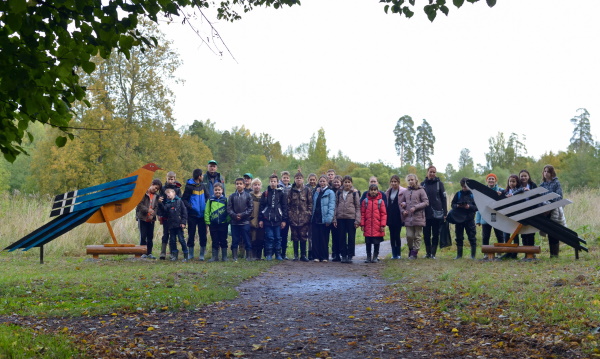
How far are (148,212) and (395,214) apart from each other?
19.6 feet

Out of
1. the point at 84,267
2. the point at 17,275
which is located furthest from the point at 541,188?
the point at 17,275

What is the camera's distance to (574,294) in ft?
23.2

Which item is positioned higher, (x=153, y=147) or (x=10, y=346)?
(x=153, y=147)

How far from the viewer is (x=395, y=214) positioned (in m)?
14.3

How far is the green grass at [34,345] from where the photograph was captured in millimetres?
4723

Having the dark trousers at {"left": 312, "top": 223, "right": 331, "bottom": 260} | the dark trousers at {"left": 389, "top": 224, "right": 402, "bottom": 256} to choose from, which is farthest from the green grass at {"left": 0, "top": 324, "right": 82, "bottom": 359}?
the dark trousers at {"left": 389, "top": 224, "right": 402, "bottom": 256}

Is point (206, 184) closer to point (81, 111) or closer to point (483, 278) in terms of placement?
point (483, 278)

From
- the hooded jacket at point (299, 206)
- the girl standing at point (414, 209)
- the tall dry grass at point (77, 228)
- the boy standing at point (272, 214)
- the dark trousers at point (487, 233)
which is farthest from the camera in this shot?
the tall dry grass at point (77, 228)

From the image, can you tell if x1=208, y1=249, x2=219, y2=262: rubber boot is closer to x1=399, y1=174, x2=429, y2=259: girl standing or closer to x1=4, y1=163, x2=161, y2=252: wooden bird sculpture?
x1=4, y1=163, x2=161, y2=252: wooden bird sculpture

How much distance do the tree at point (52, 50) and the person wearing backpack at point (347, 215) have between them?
9.34 meters

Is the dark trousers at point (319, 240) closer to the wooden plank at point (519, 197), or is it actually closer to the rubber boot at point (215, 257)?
the rubber boot at point (215, 257)

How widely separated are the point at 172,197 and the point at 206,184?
991 millimetres

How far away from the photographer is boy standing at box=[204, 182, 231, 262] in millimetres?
13734

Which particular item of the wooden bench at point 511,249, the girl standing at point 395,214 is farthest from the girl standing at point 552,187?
the girl standing at point 395,214
